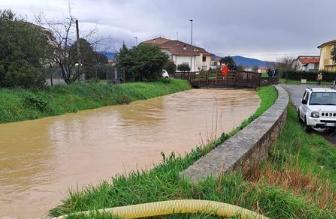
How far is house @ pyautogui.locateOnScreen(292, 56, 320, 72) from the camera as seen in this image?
97938 millimetres

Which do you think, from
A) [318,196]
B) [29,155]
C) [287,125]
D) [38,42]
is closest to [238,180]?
[318,196]

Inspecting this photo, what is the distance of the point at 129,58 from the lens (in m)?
38.5

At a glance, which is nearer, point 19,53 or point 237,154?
point 237,154

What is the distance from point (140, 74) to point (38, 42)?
59.2 ft

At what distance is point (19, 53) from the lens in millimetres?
19406

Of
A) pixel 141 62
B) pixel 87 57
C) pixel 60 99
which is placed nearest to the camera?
pixel 60 99

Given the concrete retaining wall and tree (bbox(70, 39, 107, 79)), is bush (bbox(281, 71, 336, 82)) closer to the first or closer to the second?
tree (bbox(70, 39, 107, 79))

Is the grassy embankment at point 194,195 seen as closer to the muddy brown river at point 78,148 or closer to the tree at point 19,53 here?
the muddy brown river at point 78,148

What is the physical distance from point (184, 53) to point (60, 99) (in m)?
62.7

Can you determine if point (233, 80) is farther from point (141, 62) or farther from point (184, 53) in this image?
point (184, 53)

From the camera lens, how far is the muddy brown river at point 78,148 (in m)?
7.20

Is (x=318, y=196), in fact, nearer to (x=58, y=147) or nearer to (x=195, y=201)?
(x=195, y=201)

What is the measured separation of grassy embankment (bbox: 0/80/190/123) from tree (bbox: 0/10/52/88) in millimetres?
694

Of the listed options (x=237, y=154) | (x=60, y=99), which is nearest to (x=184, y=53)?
(x=60, y=99)
